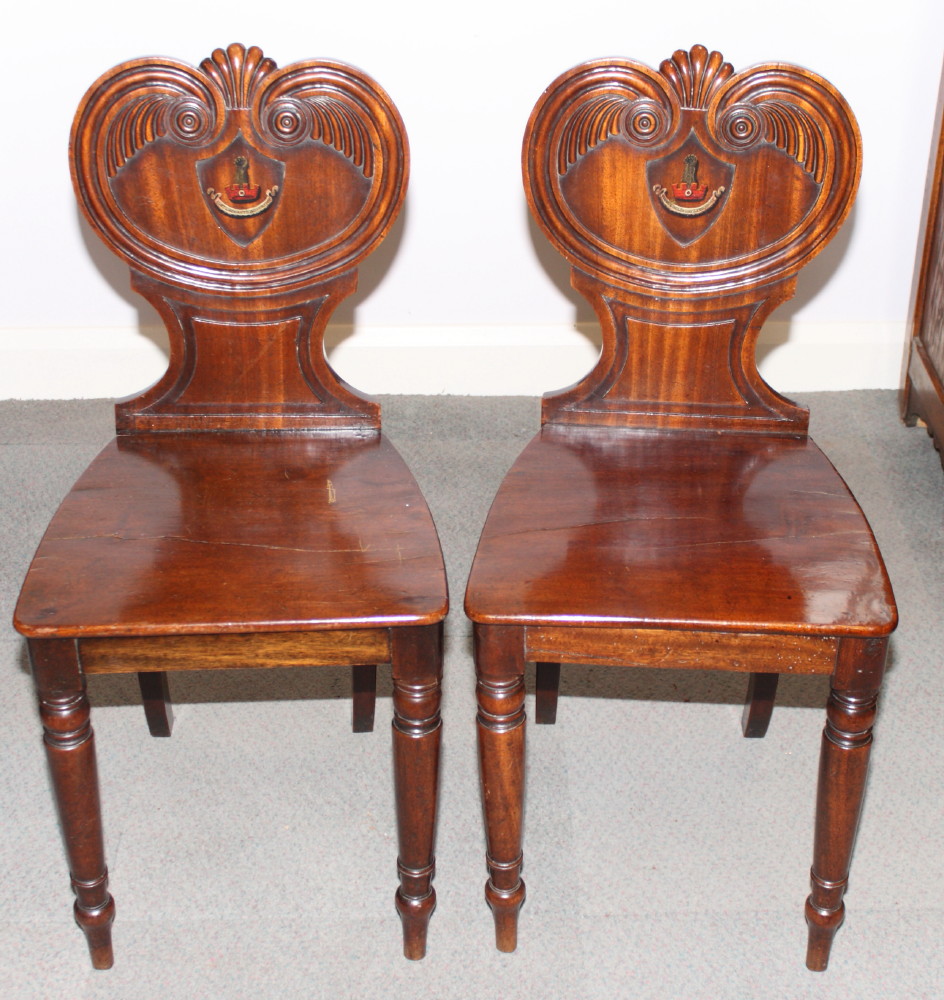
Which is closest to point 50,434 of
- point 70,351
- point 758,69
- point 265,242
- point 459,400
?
point 70,351

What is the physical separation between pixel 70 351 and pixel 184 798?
3.96 ft

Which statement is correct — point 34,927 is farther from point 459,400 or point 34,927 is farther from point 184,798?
point 459,400

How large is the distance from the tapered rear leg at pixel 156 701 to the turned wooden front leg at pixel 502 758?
0.55 meters

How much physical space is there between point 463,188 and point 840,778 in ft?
4.89

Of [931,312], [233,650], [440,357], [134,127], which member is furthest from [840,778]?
[440,357]

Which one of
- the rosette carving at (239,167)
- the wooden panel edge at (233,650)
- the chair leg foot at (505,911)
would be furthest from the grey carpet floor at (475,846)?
the rosette carving at (239,167)

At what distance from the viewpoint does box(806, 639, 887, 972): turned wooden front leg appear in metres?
1.23

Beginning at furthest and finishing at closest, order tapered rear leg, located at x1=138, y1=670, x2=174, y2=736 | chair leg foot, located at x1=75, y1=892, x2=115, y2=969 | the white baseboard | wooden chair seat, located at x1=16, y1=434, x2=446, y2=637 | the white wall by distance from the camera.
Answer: the white baseboard
the white wall
tapered rear leg, located at x1=138, y1=670, x2=174, y2=736
chair leg foot, located at x1=75, y1=892, x2=115, y2=969
wooden chair seat, located at x1=16, y1=434, x2=446, y2=637

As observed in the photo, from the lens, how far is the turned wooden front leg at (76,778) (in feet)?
4.06

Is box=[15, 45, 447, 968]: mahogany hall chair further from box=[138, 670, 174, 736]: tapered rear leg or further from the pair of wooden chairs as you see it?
box=[138, 670, 174, 736]: tapered rear leg

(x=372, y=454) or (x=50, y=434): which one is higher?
(x=372, y=454)

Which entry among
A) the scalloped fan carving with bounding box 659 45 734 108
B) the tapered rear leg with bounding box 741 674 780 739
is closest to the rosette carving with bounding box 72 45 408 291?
the scalloped fan carving with bounding box 659 45 734 108

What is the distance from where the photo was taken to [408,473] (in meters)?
1.49

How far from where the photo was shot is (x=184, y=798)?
1.65 meters
